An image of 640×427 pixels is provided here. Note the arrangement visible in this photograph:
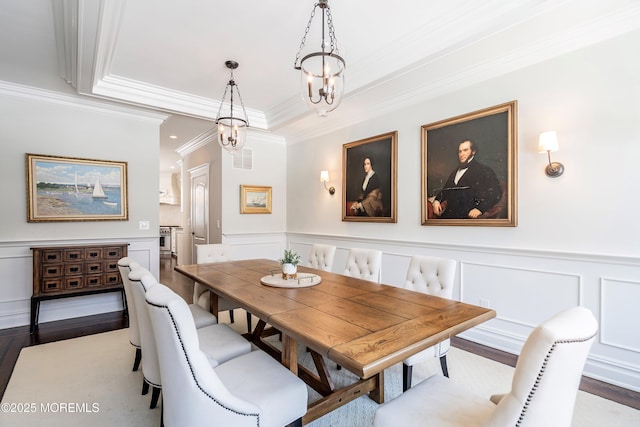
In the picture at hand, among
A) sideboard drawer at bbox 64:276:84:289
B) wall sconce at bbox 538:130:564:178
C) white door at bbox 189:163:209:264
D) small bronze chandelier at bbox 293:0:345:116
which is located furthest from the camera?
white door at bbox 189:163:209:264

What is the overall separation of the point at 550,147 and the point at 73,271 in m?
4.96

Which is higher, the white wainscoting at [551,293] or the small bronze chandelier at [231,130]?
the small bronze chandelier at [231,130]

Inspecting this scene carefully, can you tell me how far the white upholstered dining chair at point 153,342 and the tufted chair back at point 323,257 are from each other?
4.49 feet

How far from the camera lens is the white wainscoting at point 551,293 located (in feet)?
7.53

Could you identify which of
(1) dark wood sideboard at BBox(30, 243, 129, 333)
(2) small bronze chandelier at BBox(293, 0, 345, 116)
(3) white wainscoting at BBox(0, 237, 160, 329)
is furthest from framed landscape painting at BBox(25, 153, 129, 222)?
(2) small bronze chandelier at BBox(293, 0, 345, 116)

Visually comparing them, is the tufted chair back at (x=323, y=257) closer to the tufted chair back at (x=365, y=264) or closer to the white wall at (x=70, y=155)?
the tufted chair back at (x=365, y=264)

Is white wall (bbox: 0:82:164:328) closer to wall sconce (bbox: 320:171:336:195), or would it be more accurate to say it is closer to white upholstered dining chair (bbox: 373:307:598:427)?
wall sconce (bbox: 320:171:336:195)

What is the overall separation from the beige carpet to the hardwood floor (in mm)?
87

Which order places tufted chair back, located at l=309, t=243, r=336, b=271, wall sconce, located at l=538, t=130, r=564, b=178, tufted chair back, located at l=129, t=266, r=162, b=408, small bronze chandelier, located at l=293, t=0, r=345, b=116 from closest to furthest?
1. tufted chair back, located at l=129, t=266, r=162, b=408
2. small bronze chandelier, located at l=293, t=0, r=345, b=116
3. wall sconce, located at l=538, t=130, r=564, b=178
4. tufted chair back, located at l=309, t=243, r=336, b=271

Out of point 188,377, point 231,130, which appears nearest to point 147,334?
point 188,377

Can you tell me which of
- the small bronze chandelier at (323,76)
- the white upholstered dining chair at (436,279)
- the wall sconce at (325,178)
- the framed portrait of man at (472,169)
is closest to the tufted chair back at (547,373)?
the white upholstered dining chair at (436,279)

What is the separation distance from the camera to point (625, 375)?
2289mm

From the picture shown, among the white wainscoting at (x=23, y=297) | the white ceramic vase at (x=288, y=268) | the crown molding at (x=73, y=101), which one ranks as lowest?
the white wainscoting at (x=23, y=297)

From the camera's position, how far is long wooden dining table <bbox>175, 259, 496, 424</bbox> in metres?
1.28
